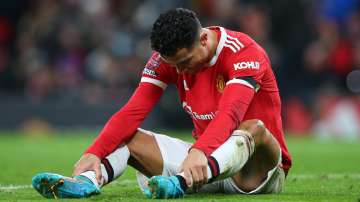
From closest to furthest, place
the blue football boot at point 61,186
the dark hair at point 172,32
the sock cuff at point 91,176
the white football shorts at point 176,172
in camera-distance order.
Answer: the dark hair at point 172,32 → the blue football boot at point 61,186 → the sock cuff at point 91,176 → the white football shorts at point 176,172

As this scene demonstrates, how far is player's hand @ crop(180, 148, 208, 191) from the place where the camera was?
5.60m

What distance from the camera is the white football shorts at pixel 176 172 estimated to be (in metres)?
6.32

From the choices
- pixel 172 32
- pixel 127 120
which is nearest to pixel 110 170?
pixel 127 120

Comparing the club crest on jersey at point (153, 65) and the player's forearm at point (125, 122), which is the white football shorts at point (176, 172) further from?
the club crest on jersey at point (153, 65)

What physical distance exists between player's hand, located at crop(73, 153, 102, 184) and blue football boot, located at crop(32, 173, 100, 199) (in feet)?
0.42

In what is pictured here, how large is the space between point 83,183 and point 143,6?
13.2 m

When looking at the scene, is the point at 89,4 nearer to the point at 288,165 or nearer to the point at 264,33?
the point at 264,33

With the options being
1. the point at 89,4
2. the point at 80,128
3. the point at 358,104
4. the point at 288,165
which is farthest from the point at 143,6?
the point at 288,165

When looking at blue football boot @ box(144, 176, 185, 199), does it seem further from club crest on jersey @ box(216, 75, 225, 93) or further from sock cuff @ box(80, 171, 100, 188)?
club crest on jersey @ box(216, 75, 225, 93)

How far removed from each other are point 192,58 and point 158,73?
0.56 meters

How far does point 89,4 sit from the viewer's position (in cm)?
1920

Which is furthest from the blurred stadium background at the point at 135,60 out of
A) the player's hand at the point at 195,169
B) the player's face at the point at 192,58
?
the player's hand at the point at 195,169

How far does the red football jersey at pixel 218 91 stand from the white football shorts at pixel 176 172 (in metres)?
0.17

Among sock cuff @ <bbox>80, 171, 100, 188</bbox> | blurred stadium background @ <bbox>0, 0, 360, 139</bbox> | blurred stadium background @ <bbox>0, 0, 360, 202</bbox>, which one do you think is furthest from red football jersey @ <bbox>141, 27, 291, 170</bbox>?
blurred stadium background @ <bbox>0, 0, 360, 139</bbox>
